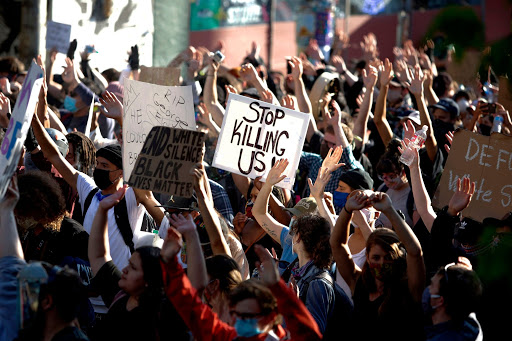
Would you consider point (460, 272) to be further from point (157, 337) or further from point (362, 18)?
point (362, 18)

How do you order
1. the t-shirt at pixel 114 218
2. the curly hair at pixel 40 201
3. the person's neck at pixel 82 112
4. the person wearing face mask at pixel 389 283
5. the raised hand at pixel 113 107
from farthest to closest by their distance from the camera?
1. the person's neck at pixel 82 112
2. the raised hand at pixel 113 107
3. the t-shirt at pixel 114 218
4. the curly hair at pixel 40 201
5. the person wearing face mask at pixel 389 283

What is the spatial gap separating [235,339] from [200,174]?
119 cm

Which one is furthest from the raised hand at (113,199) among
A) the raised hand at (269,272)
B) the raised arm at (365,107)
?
the raised arm at (365,107)

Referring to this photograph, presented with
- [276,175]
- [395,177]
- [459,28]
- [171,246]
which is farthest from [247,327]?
[395,177]

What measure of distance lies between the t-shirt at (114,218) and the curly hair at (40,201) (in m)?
0.35

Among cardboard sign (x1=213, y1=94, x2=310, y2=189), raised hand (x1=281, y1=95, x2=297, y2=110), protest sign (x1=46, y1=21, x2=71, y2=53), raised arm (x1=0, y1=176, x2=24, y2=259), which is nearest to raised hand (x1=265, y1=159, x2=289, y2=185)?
cardboard sign (x1=213, y1=94, x2=310, y2=189)

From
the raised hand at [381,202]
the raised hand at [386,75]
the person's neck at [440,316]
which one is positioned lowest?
the person's neck at [440,316]

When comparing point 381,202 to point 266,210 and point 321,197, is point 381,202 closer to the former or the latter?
point 321,197

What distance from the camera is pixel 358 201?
4141mm

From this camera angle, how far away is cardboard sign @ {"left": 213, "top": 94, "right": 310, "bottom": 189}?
5.75m

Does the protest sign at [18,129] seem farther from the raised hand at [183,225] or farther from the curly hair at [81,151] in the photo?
the curly hair at [81,151]

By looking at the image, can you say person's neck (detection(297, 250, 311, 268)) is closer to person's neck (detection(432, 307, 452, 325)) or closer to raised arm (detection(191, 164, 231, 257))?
raised arm (detection(191, 164, 231, 257))

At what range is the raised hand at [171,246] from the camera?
3.52 meters

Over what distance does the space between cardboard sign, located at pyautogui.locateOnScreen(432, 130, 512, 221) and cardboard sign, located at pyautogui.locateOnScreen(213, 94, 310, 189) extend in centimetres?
108
